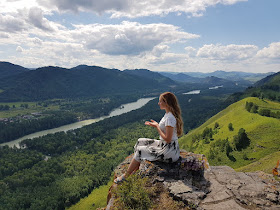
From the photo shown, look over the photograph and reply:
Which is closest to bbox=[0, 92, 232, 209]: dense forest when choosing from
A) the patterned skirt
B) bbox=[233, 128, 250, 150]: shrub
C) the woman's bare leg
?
bbox=[233, 128, 250, 150]: shrub

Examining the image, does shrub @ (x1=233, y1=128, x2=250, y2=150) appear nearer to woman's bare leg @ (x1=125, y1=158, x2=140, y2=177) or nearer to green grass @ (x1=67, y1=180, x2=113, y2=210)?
woman's bare leg @ (x1=125, y1=158, x2=140, y2=177)

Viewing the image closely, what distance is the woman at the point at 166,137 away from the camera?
8.87m

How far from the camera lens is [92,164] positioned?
338ft

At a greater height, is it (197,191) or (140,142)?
(140,142)

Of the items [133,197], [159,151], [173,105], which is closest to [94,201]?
[159,151]

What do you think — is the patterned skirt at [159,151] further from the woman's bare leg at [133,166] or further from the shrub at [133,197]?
the shrub at [133,197]

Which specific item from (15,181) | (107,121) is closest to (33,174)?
(15,181)

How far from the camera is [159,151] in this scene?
9.45m

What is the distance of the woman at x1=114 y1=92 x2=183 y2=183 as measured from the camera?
8.87m

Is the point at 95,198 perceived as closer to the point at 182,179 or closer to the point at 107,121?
the point at 182,179

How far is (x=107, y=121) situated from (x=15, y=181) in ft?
341

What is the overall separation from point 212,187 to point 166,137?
3.46 meters

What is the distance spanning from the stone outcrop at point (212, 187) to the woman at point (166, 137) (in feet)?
1.58

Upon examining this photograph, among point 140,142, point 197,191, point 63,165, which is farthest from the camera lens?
point 63,165
